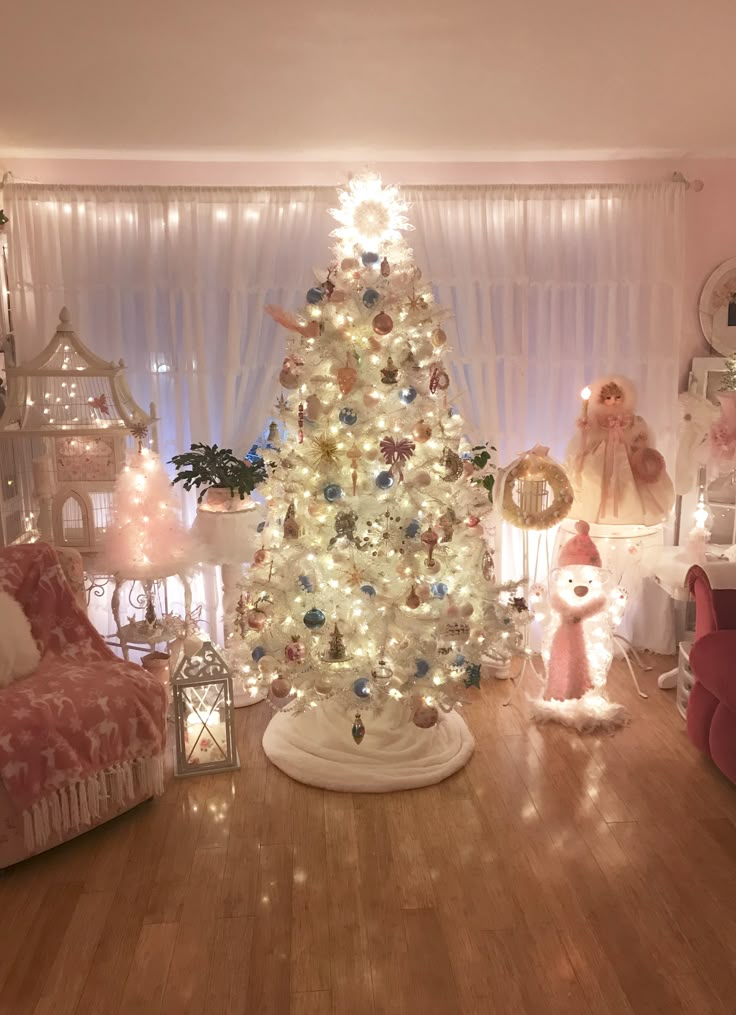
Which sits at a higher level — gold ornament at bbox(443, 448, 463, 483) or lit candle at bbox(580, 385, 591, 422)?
lit candle at bbox(580, 385, 591, 422)

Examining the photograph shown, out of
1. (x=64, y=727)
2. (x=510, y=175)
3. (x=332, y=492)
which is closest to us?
(x=64, y=727)

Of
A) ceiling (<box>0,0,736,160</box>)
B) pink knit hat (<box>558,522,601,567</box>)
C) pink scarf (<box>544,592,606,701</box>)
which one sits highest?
ceiling (<box>0,0,736,160</box>)

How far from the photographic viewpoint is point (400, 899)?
9.25 feet

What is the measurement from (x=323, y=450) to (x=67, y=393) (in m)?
1.69

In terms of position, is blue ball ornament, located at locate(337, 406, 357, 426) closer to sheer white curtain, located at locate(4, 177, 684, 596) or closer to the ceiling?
the ceiling

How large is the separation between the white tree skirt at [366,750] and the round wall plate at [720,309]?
283 centimetres

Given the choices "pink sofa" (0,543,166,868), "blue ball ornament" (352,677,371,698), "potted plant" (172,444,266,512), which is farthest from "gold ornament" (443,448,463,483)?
"pink sofa" (0,543,166,868)

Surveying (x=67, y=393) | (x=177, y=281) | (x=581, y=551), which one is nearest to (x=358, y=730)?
(x=581, y=551)

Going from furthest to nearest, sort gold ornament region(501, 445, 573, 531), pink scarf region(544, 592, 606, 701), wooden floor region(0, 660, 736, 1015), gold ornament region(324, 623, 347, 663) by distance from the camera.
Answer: gold ornament region(501, 445, 573, 531), pink scarf region(544, 592, 606, 701), gold ornament region(324, 623, 347, 663), wooden floor region(0, 660, 736, 1015)

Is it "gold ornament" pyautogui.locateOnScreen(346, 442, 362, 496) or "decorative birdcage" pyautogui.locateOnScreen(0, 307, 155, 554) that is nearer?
"gold ornament" pyautogui.locateOnScreen(346, 442, 362, 496)

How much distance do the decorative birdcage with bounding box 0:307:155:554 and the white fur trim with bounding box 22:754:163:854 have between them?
1368 millimetres

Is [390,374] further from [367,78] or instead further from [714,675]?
[714,675]

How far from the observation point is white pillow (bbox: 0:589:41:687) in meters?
3.23

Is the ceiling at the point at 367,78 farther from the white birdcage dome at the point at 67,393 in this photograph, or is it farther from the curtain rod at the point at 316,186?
the white birdcage dome at the point at 67,393
